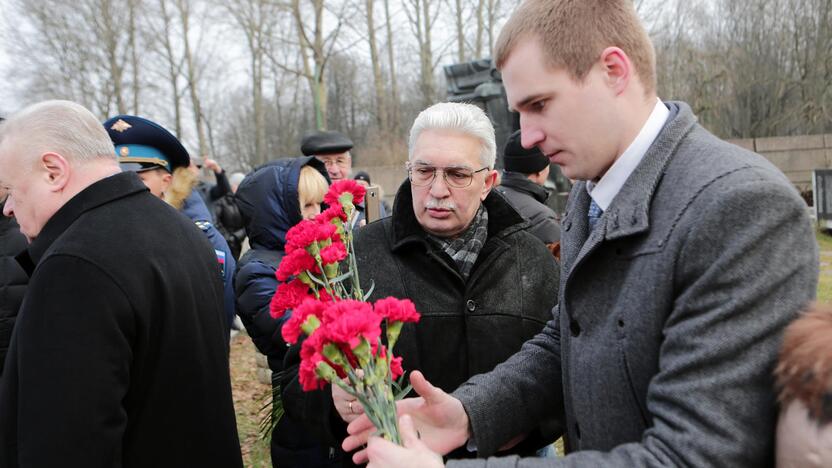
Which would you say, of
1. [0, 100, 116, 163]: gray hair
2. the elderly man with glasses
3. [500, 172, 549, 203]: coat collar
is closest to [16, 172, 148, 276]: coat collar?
[0, 100, 116, 163]: gray hair

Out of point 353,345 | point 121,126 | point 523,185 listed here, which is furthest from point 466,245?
point 523,185

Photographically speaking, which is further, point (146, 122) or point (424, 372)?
point (146, 122)

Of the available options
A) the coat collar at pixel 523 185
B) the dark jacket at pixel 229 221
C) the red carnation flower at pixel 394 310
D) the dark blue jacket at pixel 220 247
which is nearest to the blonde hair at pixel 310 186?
the dark blue jacket at pixel 220 247

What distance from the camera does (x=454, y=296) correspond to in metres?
2.24

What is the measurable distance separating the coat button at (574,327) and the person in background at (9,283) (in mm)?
2669

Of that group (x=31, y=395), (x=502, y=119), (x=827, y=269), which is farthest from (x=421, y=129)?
(x=827, y=269)

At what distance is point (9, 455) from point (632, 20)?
2.03 m

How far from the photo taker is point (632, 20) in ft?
4.55

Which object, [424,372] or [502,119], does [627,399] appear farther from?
[502,119]

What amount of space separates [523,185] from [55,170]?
→ 10.8ft

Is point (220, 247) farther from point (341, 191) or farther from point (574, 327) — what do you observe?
point (574, 327)

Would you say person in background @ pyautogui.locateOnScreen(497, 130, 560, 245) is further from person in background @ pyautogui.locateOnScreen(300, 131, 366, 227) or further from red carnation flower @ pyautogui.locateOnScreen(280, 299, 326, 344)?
red carnation flower @ pyautogui.locateOnScreen(280, 299, 326, 344)

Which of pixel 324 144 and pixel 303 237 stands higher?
pixel 324 144

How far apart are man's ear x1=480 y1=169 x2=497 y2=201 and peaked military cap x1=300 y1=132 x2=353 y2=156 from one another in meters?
3.62
